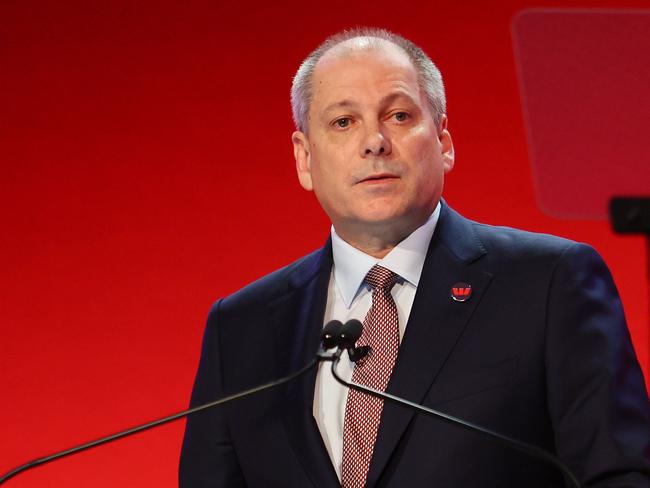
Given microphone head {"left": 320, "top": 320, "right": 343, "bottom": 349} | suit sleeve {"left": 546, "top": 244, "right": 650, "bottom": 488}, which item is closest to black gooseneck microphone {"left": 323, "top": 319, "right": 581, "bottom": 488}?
microphone head {"left": 320, "top": 320, "right": 343, "bottom": 349}

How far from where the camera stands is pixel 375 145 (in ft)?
6.20

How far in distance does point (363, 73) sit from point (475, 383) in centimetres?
56

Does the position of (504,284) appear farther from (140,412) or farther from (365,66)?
(140,412)

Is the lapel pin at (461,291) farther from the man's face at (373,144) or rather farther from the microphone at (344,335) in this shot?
the microphone at (344,335)

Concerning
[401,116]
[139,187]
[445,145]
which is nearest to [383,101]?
[401,116]

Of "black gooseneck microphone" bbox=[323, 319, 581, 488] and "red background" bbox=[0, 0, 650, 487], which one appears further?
"red background" bbox=[0, 0, 650, 487]

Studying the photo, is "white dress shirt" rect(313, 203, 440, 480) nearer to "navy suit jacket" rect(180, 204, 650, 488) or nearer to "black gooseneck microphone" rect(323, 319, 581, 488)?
"navy suit jacket" rect(180, 204, 650, 488)

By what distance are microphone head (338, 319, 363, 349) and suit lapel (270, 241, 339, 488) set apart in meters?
0.38

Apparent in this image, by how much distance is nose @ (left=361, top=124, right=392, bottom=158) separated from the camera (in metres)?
1.89

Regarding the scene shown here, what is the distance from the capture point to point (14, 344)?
9.36 ft

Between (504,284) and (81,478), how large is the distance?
1392mm

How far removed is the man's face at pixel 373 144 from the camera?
190cm

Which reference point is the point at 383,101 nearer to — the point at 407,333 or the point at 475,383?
the point at 407,333

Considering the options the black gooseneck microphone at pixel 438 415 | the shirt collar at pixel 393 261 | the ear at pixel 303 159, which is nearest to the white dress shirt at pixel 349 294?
the shirt collar at pixel 393 261
